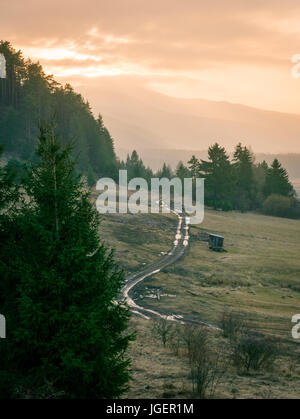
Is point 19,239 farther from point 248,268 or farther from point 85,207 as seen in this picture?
point 248,268

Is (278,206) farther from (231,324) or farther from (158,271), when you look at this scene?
(231,324)

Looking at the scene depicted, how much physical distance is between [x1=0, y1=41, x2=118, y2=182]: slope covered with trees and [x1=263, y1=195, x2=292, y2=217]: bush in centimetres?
4226

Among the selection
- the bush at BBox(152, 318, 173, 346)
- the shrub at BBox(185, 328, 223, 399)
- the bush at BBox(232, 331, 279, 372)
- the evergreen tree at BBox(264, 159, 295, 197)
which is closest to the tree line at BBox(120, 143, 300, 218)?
the evergreen tree at BBox(264, 159, 295, 197)

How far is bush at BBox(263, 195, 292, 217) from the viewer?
346 feet

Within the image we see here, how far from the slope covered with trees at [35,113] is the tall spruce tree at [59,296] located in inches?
2610

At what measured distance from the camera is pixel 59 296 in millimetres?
11930

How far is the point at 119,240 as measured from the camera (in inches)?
2203

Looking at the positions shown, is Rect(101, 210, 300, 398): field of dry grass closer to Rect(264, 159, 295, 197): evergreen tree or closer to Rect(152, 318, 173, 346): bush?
Rect(152, 318, 173, 346): bush

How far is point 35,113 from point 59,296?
270ft

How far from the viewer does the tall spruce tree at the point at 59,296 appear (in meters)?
11.5

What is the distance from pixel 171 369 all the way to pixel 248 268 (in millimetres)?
32785

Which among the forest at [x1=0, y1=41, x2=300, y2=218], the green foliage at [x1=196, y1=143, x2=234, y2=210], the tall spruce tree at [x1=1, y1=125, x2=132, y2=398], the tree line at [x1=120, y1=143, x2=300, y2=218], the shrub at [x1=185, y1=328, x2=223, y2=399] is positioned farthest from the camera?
the tree line at [x1=120, y1=143, x2=300, y2=218]

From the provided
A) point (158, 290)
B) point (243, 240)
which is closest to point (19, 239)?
point (158, 290)

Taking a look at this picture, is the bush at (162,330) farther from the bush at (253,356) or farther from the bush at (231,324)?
the bush at (253,356)
